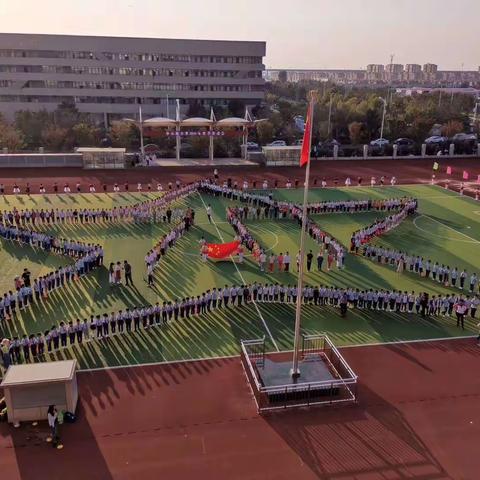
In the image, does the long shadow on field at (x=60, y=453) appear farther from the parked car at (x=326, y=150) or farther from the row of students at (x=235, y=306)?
the parked car at (x=326, y=150)

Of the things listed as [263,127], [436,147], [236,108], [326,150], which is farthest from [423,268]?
[236,108]

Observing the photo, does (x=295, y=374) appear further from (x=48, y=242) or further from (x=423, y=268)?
(x=48, y=242)

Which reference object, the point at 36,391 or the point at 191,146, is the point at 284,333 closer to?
the point at 36,391

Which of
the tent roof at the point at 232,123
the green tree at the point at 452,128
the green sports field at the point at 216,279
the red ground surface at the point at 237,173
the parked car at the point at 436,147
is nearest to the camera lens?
the green sports field at the point at 216,279

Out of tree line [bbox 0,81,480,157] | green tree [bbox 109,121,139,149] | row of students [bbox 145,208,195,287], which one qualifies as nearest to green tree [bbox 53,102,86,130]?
tree line [bbox 0,81,480,157]

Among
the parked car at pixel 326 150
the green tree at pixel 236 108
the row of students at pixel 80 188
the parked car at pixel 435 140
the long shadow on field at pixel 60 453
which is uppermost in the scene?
the green tree at pixel 236 108

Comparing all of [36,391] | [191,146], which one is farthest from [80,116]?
[36,391]

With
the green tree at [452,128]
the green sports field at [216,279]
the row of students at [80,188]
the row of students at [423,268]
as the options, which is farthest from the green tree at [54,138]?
the green tree at [452,128]

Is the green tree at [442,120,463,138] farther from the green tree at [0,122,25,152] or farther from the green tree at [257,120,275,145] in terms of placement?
the green tree at [0,122,25,152]
